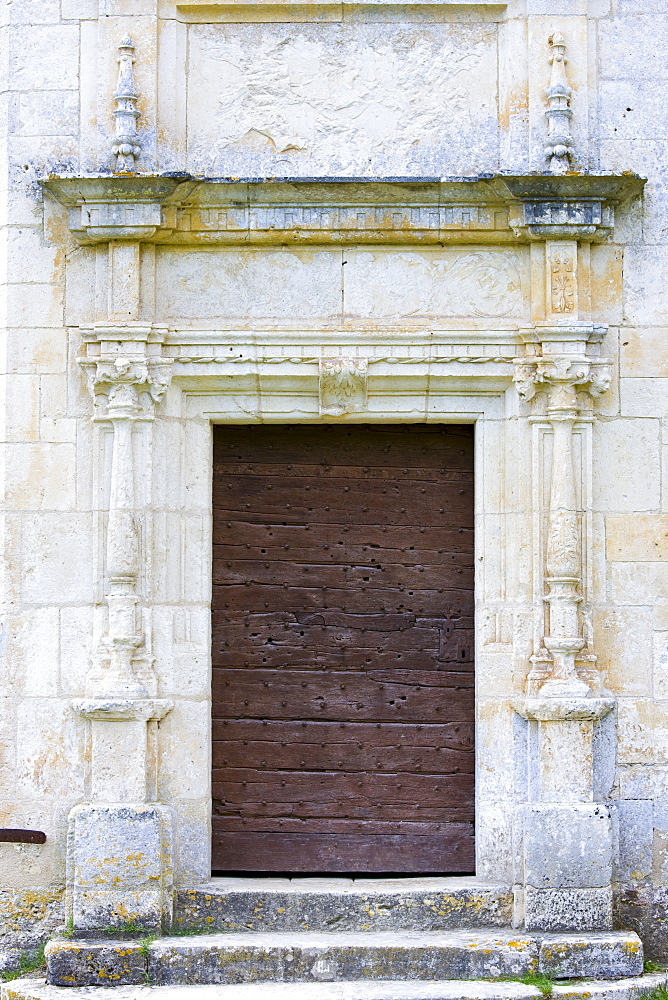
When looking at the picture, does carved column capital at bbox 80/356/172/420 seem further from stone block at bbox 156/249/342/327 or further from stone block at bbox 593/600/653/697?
stone block at bbox 593/600/653/697

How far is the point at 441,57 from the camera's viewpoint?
515 cm

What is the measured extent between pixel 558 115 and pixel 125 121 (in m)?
1.88

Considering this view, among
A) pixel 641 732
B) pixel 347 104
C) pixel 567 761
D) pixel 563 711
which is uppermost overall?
pixel 347 104

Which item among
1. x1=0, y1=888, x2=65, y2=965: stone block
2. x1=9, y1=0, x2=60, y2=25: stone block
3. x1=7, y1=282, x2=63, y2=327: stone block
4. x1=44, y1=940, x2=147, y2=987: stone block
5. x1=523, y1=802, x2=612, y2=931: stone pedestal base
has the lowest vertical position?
x1=44, y1=940, x2=147, y2=987: stone block

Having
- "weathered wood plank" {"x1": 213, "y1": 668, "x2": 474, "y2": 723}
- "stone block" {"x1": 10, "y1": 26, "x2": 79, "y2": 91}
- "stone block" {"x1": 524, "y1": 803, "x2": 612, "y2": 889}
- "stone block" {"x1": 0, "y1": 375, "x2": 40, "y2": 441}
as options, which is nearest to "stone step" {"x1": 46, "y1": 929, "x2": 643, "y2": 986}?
"stone block" {"x1": 524, "y1": 803, "x2": 612, "y2": 889}

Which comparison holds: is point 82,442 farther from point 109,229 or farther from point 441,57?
point 441,57

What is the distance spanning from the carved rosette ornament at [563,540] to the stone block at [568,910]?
815 mm

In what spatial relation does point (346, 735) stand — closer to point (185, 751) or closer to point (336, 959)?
point (185, 751)

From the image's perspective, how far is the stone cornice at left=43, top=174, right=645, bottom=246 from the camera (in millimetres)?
4922

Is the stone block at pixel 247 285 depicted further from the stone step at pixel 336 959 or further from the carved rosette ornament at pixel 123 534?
the stone step at pixel 336 959

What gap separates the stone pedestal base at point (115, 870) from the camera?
4.76 meters

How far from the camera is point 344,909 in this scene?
16.3 feet

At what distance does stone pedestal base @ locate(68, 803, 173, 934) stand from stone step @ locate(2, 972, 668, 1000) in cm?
27

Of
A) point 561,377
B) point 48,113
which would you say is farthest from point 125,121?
point 561,377
